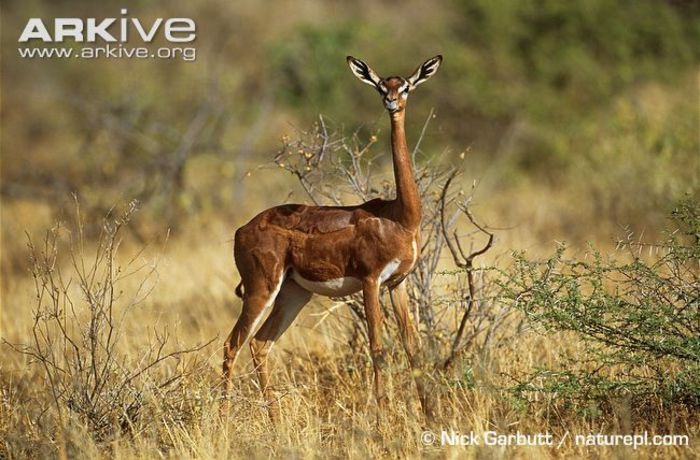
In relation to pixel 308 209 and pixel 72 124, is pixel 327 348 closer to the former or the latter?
pixel 308 209

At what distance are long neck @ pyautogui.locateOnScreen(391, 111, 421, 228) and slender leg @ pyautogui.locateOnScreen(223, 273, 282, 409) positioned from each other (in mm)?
878

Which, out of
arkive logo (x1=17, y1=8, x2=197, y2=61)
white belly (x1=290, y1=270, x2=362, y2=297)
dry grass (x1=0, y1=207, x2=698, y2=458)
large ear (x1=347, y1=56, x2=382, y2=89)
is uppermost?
arkive logo (x1=17, y1=8, x2=197, y2=61)

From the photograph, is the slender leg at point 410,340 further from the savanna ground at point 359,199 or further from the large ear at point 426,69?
the large ear at point 426,69

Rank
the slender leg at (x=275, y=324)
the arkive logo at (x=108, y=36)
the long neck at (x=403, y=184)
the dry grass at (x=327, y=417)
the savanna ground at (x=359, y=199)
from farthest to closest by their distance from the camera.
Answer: the arkive logo at (x=108, y=36), the slender leg at (x=275, y=324), the savanna ground at (x=359, y=199), the long neck at (x=403, y=184), the dry grass at (x=327, y=417)

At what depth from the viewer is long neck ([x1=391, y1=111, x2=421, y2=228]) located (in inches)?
237

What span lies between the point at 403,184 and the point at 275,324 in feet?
4.50

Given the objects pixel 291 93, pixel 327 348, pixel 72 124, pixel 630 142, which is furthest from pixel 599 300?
pixel 72 124

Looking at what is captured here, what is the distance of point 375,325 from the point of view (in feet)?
20.2

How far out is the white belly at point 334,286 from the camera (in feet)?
20.4

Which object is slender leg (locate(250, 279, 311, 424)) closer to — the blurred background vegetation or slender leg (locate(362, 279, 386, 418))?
slender leg (locate(362, 279, 386, 418))

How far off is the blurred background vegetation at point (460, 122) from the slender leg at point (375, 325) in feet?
14.9

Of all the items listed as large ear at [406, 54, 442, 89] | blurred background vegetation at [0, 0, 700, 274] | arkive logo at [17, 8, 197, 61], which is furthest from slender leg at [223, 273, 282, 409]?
arkive logo at [17, 8, 197, 61]

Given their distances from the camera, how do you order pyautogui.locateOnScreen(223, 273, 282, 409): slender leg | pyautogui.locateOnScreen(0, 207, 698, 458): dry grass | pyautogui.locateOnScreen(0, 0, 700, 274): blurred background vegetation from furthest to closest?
1. pyautogui.locateOnScreen(0, 0, 700, 274): blurred background vegetation
2. pyautogui.locateOnScreen(223, 273, 282, 409): slender leg
3. pyautogui.locateOnScreen(0, 207, 698, 458): dry grass

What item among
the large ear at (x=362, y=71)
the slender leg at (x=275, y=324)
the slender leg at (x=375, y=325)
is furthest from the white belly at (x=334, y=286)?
the large ear at (x=362, y=71)
